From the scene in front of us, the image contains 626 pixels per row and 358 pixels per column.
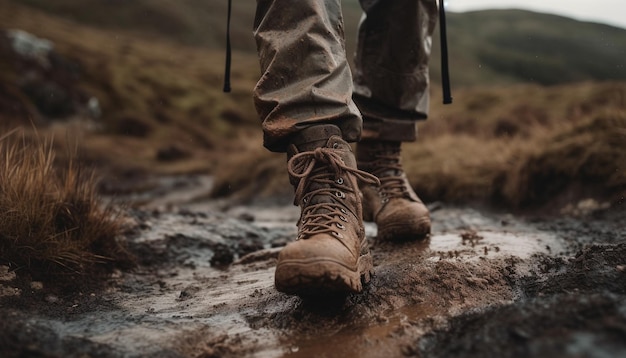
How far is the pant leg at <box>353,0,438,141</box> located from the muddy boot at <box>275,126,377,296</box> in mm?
905

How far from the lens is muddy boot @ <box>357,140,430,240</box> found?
256cm

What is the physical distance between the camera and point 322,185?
6.10 feet

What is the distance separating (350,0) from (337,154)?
192089 mm

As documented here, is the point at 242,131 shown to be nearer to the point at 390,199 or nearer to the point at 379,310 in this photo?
the point at 390,199

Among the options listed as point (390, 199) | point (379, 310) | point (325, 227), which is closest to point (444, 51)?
point (390, 199)

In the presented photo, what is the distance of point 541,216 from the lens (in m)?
4.20

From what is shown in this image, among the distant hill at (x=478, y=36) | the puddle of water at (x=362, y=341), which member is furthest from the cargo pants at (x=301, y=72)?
the distant hill at (x=478, y=36)

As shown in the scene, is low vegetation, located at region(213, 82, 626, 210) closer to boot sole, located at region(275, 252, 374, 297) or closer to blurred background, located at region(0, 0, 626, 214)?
blurred background, located at region(0, 0, 626, 214)

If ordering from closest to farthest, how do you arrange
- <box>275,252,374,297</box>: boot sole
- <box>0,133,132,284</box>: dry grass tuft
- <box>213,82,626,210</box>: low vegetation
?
<box>275,252,374,297</box>: boot sole, <box>0,133,132,284</box>: dry grass tuft, <box>213,82,626,210</box>: low vegetation

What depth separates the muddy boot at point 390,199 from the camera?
2.56m

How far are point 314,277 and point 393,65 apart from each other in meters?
1.62

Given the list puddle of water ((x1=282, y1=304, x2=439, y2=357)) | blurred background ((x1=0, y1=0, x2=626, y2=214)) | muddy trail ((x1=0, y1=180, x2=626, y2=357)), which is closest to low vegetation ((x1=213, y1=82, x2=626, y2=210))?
blurred background ((x1=0, y1=0, x2=626, y2=214))

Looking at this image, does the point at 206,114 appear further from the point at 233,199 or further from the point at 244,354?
the point at 244,354

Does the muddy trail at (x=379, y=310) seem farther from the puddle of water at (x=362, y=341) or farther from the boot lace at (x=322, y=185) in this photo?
the boot lace at (x=322, y=185)
